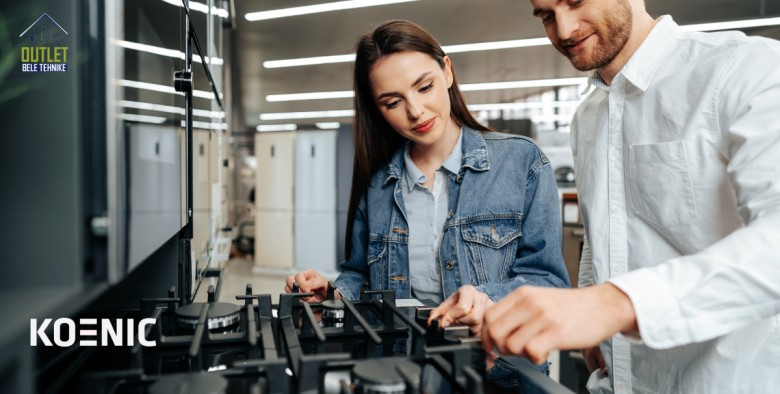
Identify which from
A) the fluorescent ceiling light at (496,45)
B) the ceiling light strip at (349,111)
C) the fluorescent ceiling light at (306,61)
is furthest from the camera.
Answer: the ceiling light strip at (349,111)

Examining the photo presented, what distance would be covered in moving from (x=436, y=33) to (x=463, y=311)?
4452 mm

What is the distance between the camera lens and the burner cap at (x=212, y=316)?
678 millimetres

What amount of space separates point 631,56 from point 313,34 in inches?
171

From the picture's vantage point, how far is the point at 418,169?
1229 mm

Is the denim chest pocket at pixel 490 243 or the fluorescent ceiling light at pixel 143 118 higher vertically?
the fluorescent ceiling light at pixel 143 118

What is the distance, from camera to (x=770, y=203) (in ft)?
1.95

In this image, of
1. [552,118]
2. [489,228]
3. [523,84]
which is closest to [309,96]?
[523,84]

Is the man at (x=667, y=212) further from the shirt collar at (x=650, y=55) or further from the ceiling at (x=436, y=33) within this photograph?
the ceiling at (x=436, y=33)

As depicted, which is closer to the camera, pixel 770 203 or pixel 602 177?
pixel 770 203

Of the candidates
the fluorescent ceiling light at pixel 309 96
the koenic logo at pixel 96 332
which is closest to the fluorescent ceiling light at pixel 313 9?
the fluorescent ceiling light at pixel 309 96

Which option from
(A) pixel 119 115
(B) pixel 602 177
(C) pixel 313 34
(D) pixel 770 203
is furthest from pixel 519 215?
(C) pixel 313 34

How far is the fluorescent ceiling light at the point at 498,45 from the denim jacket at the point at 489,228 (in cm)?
278

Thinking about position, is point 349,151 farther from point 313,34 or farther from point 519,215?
point 519,215

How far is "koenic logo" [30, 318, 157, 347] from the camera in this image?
0.54 meters
